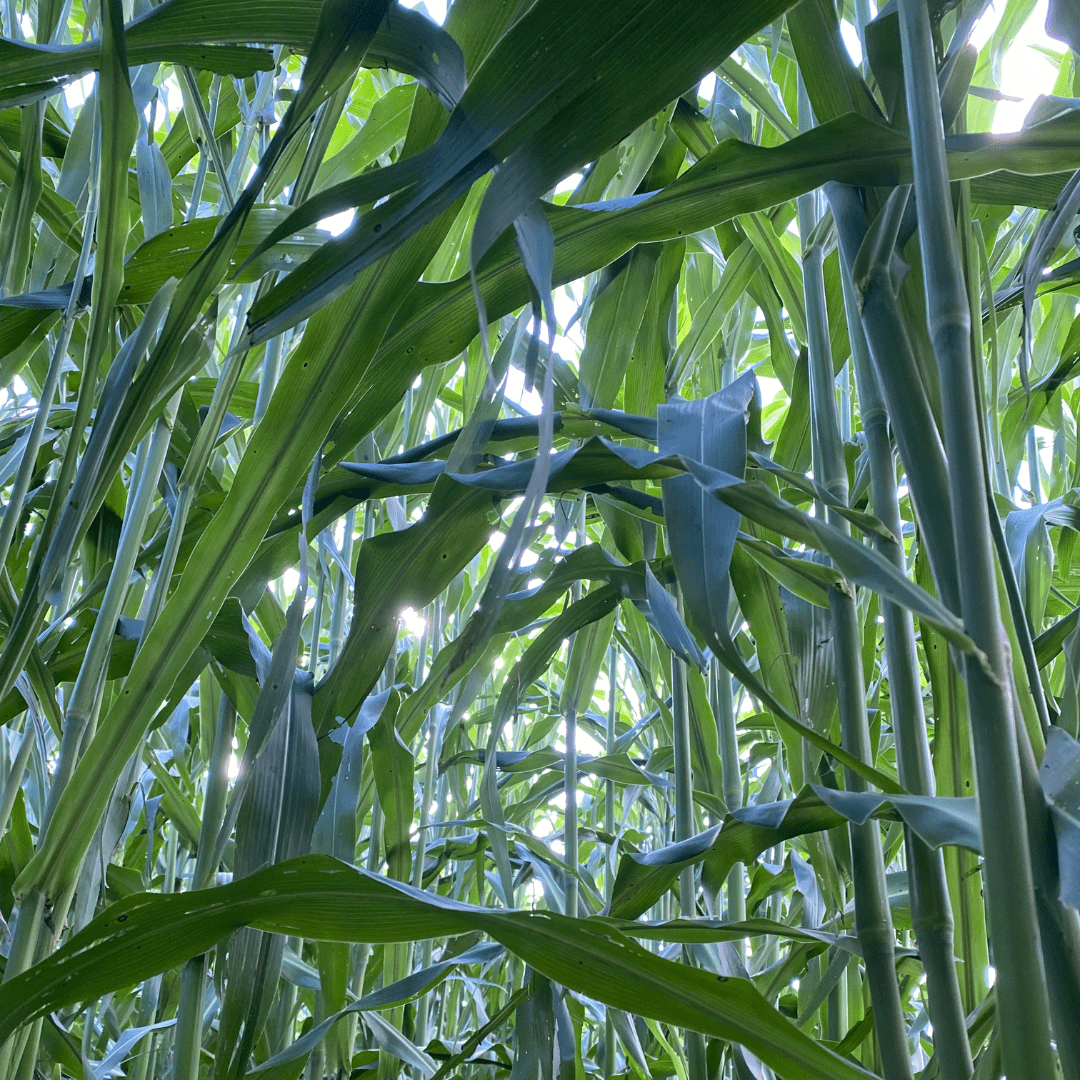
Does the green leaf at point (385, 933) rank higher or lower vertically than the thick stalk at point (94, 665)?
lower

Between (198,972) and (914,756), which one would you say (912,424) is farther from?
(198,972)

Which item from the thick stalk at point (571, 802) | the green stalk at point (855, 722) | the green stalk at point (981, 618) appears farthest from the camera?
the thick stalk at point (571, 802)

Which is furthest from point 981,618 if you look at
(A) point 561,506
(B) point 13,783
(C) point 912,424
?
(B) point 13,783

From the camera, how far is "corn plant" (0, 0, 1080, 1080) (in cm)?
Result: 32

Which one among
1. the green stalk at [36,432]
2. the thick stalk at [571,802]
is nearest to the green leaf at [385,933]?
the green stalk at [36,432]

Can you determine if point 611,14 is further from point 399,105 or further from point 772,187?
point 399,105

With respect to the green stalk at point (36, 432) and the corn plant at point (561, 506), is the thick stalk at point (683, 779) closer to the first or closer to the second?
the corn plant at point (561, 506)

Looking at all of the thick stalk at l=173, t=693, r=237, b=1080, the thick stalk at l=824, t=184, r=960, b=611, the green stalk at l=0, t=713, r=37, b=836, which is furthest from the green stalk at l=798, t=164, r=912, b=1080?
the green stalk at l=0, t=713, r=37, b=836

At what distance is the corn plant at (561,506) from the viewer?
0.32m

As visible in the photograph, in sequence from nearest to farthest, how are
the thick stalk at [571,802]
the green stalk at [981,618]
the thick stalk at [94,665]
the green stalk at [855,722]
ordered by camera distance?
the green stalk at [981,618]
the green stalk at [855,722]
the thick stalk at [94,665]
the thick stalk at [571,802]

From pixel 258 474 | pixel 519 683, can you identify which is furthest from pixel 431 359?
pixel 519 683

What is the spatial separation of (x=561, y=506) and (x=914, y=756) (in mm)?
210

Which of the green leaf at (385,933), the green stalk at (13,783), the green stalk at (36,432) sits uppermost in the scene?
the green stalk at (36,432)

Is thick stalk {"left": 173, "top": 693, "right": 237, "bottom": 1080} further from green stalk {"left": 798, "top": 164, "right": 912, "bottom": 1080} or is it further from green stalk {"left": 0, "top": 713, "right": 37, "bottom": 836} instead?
green stalk {"left": 798, "top": 164, "right": 912, "bottom": 1080}
